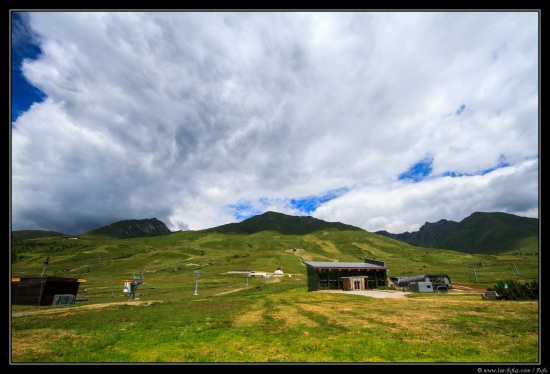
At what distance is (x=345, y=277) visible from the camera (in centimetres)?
9638

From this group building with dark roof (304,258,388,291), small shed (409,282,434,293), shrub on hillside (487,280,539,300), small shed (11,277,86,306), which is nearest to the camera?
shrub on hillside (487,280,539,300)

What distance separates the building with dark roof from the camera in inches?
3752

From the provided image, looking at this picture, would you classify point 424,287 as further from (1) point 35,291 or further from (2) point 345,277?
(1) point 35,291

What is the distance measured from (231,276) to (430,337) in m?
142

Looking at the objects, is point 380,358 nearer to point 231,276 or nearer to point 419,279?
point 419,279

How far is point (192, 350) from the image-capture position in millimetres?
20078

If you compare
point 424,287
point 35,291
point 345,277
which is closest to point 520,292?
point 424,287

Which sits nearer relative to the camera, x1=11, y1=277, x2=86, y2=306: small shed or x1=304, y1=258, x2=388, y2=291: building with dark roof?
x1=11, y1=277, x2=86, y2=306: small shed

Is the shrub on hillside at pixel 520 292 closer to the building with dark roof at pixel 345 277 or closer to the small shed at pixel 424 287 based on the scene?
the small shed at pixel 424 287

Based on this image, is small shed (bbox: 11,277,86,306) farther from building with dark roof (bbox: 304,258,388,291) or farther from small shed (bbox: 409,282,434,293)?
small shed (bbox: 409,282,434,293)

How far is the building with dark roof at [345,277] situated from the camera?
9531 centimetres

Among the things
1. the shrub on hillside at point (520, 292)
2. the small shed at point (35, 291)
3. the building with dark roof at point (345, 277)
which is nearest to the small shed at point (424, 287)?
the building with dark roof at point (345, 277)

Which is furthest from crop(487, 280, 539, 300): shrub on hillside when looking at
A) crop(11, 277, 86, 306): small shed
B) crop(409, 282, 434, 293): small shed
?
crop(11, 277, 86, 306): small shed
